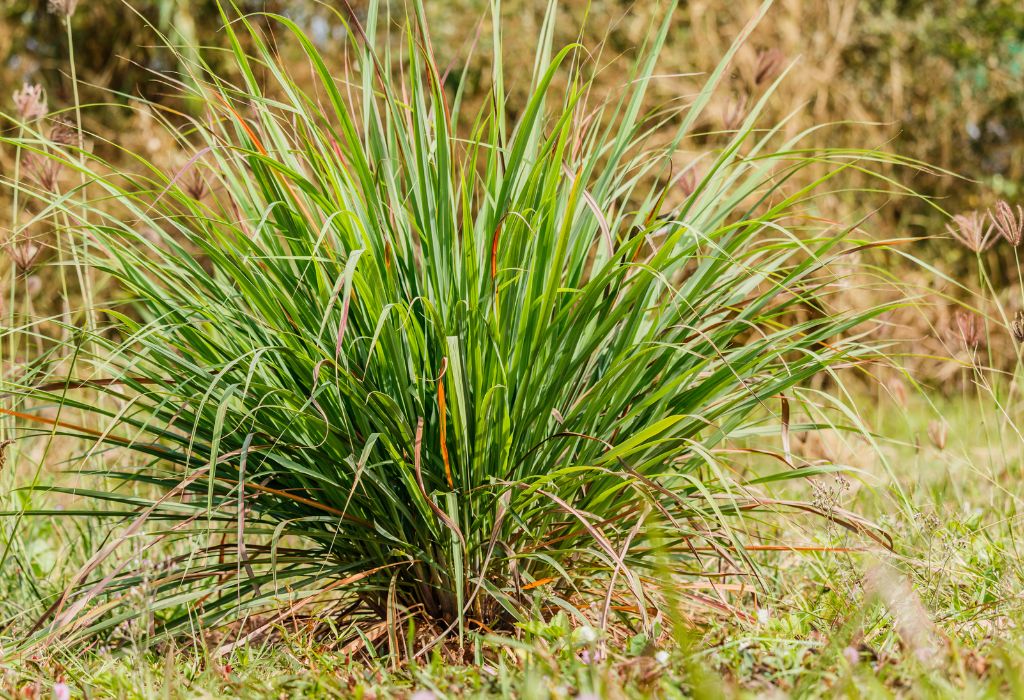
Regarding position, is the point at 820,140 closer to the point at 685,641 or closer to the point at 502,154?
the point at 502,154

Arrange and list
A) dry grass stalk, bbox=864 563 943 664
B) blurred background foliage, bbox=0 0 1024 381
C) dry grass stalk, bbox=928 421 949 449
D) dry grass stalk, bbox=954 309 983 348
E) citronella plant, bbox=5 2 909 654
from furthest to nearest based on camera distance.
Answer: blurred background foliage, bbox=0 0 1024 381
dry grass stalk, bbox=928 421 949 449
dry grass stalk, bbox=954 309 983 348
citronella plant, bbox=5 2 909 654
dry grass stalk, bbox=864 563 943 664

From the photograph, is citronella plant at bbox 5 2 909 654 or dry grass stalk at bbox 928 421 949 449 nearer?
citronella plant at bbox 5 2 909 654

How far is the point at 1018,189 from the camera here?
632cm

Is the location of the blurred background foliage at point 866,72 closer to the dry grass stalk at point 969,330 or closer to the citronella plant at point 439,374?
the dry grass stalk at point 969,330

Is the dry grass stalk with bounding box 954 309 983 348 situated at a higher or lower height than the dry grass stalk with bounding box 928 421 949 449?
higher

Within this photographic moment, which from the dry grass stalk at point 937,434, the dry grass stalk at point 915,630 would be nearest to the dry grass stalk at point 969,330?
the dry grass stalk at point 937,434

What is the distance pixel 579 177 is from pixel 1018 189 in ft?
18.5

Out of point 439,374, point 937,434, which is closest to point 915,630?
point 439,374

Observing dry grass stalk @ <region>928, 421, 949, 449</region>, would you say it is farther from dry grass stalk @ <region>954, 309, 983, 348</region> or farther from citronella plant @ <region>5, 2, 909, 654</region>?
citronella plant @ <region>5, 2, 909, 654</region>

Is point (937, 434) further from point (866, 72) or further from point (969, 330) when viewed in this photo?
point (866, 72)

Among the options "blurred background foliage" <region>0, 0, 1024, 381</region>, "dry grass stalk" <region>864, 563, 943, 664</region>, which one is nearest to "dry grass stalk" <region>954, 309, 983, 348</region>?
"dry grass stalk" <region>864, 563, 943, 664</region>

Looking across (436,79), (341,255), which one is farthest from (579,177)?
(341,255)

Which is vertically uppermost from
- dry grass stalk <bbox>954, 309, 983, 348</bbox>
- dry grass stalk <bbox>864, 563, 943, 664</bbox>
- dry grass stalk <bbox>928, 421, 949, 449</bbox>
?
dry grass stalk <bbox>954, 309, 983, 348</bbox>

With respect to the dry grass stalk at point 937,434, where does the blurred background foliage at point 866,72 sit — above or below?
above
